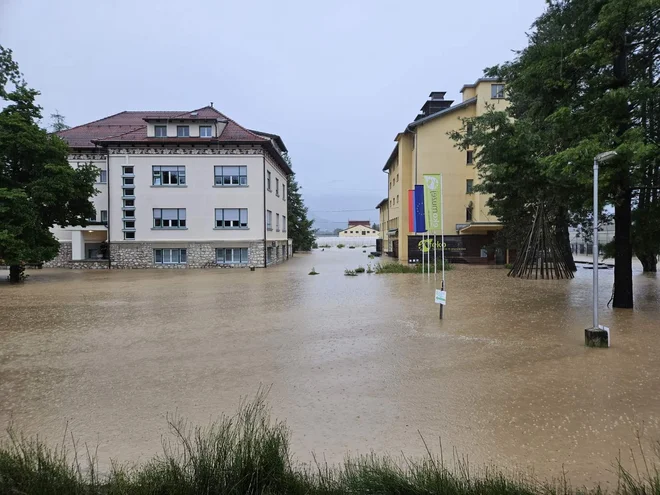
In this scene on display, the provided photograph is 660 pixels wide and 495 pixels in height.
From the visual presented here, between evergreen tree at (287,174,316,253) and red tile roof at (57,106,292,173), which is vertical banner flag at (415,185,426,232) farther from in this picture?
evergreen tree at (287,174,316,253)

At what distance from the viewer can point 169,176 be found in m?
29.2

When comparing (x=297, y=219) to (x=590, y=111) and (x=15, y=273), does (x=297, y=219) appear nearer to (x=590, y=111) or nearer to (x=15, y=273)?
(x=15, y=273)

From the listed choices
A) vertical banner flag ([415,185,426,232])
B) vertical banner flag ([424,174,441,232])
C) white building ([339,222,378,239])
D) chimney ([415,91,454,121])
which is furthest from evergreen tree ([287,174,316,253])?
white building ([339,222,378,239])

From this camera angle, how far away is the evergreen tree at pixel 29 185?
1931 centimetres

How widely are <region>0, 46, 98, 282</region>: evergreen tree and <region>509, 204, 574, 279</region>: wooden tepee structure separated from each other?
908 inches

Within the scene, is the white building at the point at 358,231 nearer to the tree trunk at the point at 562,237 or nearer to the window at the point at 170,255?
the window at the point at 170,255

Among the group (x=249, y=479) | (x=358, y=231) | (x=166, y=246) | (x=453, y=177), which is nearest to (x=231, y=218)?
(x=166, y=246)

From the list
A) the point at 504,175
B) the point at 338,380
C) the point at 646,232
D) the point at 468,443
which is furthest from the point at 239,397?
the point at 646,232

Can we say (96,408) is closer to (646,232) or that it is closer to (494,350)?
Answer: (494,350)

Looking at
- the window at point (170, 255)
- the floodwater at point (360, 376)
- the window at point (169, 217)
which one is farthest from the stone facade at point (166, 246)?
the floodwater at point (360, 376)

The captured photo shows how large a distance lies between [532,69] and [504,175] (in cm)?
278

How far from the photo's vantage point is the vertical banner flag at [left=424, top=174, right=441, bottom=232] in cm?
1709

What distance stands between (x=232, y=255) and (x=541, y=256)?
1958 cm

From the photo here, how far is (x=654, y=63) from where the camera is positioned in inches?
419
